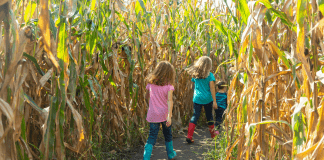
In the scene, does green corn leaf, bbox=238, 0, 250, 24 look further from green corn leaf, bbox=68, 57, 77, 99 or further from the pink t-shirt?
the pink t-shirt

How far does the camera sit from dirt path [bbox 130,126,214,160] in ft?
8.96

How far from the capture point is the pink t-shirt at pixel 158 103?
2467 mm

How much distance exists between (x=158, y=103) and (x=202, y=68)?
962 mm

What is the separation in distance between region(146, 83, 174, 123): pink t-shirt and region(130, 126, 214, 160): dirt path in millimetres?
531

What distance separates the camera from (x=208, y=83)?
10.9ft

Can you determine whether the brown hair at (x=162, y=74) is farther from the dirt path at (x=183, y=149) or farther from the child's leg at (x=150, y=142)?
the dirt path at (x=183, y=149)

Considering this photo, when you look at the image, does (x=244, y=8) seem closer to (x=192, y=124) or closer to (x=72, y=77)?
(x=72, y=77)

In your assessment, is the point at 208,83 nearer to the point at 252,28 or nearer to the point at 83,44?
the point at 83,44

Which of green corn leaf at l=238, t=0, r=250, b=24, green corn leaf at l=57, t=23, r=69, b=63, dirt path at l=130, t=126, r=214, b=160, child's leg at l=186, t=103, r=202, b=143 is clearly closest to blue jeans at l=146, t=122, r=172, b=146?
dirt path at l=130, t=126, r=214, b=160

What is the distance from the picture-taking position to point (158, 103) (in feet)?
8.15

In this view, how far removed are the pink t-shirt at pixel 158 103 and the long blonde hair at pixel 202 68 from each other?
0.82 m

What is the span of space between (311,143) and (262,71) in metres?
0.44

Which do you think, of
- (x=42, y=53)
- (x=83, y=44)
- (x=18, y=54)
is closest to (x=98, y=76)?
(x=83, y=44)

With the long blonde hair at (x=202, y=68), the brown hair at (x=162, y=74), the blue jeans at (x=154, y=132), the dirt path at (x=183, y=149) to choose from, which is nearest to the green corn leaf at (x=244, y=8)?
the brown hair at (x=162, y=74)
